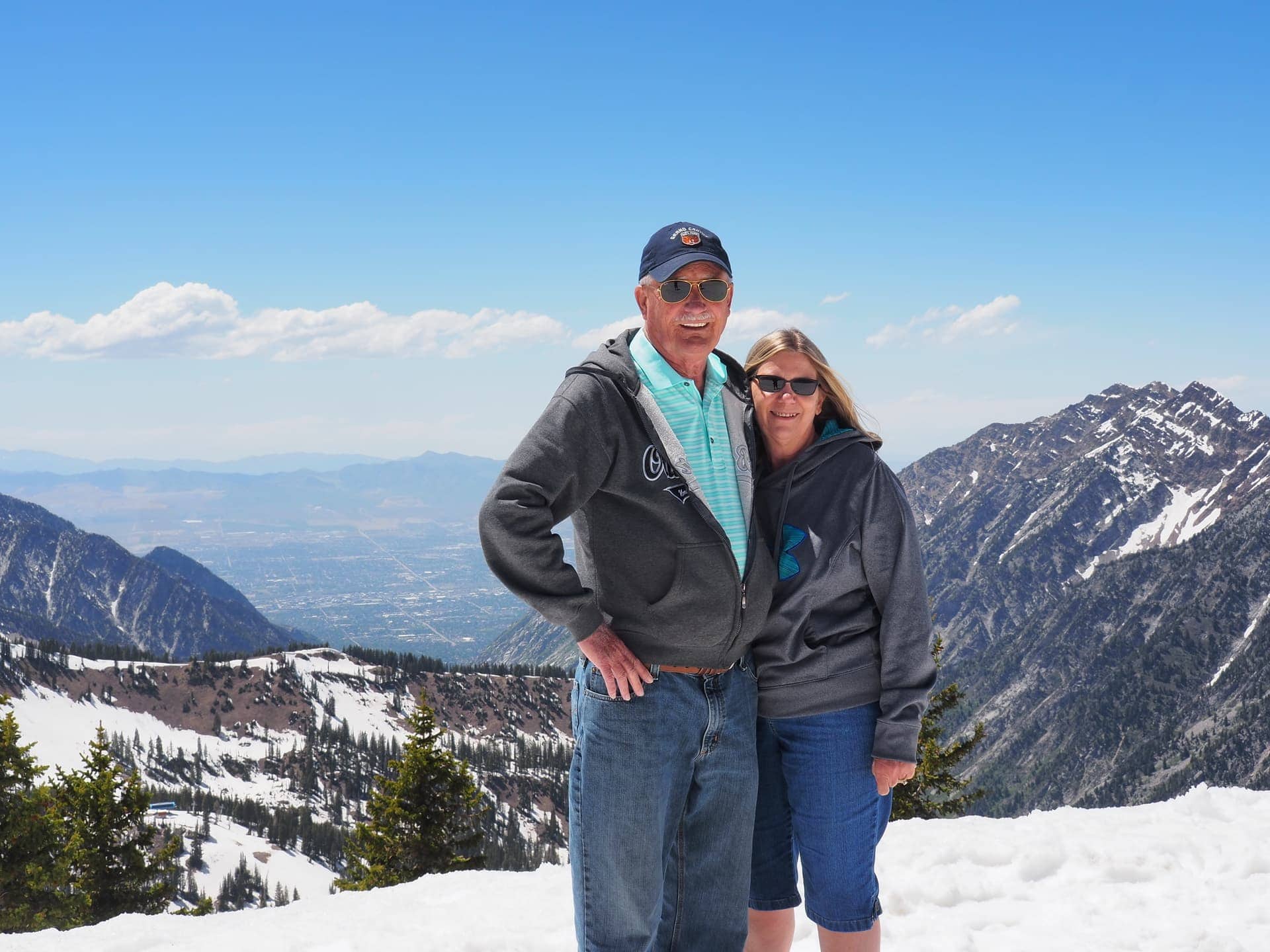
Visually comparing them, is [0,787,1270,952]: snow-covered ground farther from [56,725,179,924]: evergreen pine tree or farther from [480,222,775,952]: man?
[56,725,179,924]: evergreen pine tree

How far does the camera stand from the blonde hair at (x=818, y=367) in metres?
5.45

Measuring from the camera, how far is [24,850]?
92.8 ft

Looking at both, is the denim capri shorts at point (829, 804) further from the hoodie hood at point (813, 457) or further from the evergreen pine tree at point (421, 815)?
the evergreen pine tree at point (421, 815)

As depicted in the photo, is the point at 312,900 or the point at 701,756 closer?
the point at 701,756

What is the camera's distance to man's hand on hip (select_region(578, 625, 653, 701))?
4521 millimetres

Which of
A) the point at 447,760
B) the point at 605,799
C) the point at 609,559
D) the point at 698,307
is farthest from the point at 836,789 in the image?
the point at 447,760

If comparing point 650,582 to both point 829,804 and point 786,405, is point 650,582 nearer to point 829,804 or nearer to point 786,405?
point 786,405

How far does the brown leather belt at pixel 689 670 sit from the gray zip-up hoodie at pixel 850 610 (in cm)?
45

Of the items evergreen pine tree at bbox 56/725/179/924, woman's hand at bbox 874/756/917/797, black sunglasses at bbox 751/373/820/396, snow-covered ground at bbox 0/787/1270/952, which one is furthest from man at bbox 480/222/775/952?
evergreen pine tree at bbox 56/725/179/924

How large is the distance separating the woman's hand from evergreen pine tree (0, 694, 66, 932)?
3117 centimetres

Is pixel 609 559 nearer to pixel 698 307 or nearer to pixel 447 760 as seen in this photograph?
pixel 698 307

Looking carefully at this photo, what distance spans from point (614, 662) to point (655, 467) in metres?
1.04

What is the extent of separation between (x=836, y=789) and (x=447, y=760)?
2719cm

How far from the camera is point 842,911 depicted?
209 inches
